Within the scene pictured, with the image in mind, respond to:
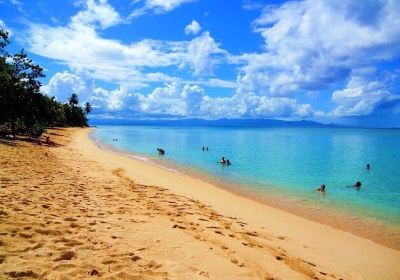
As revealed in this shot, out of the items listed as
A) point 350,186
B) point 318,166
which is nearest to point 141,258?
point 350,186

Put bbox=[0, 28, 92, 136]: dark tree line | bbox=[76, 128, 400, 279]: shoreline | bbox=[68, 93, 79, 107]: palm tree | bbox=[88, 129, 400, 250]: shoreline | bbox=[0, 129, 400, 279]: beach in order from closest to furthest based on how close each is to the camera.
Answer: bbox=[0, 129, 400, 279]: beach, bbox=[76, 128, 400, 279]: shoreline, bbox=[88, 129, 400, 250]: shoreline, bbox=[0, 28, 92, 136]: dark tree line, bbox=[68, 93, 79, 107]: palm tree

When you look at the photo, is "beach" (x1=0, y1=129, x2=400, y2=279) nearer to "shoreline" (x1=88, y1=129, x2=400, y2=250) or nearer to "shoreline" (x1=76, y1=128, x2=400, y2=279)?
"shoreline" (x1=76, y1=128, x2=400, y2=279)

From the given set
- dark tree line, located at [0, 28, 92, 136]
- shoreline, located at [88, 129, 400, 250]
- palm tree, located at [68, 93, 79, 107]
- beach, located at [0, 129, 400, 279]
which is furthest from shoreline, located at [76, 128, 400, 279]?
palm tree, located at [68, 93, 79, 107]

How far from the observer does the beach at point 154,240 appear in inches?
252

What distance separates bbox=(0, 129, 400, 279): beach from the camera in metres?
6.41

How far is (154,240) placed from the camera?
321 inches

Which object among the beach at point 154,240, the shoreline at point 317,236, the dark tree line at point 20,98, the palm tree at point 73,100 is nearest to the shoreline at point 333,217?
the shoreline at point 317,236

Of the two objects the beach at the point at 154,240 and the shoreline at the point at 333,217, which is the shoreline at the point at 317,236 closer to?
the beach at the point at 154,240

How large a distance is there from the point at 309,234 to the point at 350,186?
1507 cm

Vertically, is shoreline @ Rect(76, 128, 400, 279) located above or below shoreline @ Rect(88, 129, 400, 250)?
above

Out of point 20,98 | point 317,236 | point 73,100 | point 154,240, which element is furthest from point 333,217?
point 73,100

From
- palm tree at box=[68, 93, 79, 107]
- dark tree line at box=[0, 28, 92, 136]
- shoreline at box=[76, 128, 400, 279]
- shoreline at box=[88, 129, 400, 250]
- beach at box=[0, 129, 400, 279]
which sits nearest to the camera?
beach at box=[0, 129, 400, 279]

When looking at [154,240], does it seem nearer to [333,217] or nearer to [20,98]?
[333,217]

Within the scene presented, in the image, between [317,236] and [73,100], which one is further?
[73,100]
